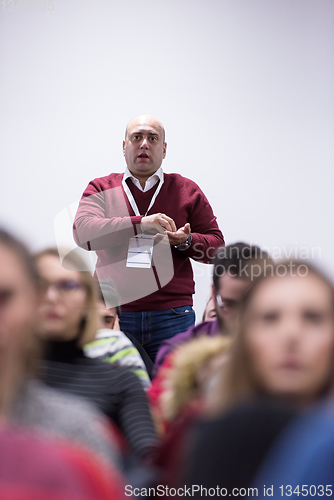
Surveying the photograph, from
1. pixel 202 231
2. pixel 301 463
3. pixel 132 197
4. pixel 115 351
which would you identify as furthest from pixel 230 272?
pixel 132 197

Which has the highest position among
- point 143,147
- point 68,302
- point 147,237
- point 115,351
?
point 143,147

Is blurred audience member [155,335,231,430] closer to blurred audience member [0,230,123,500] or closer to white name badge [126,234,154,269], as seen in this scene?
blurred audience member [0,230,123,500]

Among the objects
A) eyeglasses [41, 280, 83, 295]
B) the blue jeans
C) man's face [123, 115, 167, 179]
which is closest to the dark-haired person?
eyeglasses [41, 280, 83, 295]

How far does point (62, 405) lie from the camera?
61cm

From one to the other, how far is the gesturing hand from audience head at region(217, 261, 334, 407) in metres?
1.05

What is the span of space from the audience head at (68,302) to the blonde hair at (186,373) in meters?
0.23

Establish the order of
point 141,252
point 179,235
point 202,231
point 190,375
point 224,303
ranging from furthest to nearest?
point 202,231 → point 141,252 → point 179,235 → point 224,303 → point 190,375

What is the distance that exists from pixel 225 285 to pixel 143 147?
109 cm

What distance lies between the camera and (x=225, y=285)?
1.11m

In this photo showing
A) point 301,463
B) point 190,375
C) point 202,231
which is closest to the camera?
point 301,463

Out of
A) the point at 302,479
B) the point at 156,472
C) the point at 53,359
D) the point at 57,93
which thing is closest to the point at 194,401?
the point at 156,472

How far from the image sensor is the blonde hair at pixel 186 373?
741 millimetres

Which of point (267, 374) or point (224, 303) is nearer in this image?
point (267, 374)

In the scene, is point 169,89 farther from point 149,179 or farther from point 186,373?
point 186,373
